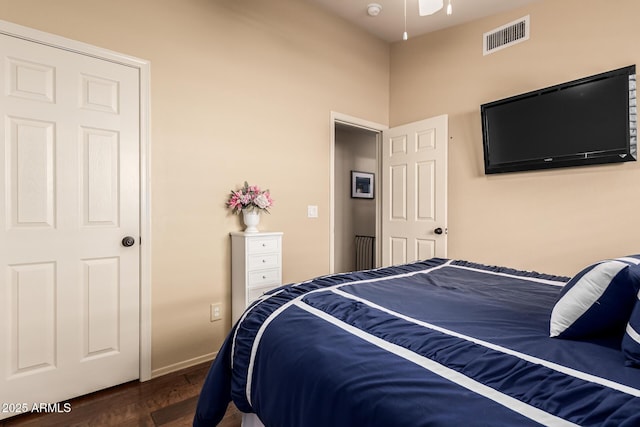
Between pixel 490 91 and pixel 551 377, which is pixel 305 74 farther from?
pixel 551 377

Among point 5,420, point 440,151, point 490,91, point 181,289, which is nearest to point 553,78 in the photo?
point 490,91

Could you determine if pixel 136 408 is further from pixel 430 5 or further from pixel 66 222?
pixel 430 5

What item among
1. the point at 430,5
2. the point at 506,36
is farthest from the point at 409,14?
the point at 430,5

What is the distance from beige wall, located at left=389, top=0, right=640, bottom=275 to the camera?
7.57ft

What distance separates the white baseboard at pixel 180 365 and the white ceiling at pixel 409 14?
3.27 m

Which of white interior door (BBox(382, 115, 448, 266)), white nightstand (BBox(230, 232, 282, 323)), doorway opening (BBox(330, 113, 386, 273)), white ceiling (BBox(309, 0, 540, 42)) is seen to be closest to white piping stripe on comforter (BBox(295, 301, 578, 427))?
white nightstand (BBox(230, 232, 282, 323))

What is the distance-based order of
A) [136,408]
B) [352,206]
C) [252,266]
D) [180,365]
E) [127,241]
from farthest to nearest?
1. [352,206]
2. [252,266]
3. [180,365]
4. [127,241]
5. [136,408]

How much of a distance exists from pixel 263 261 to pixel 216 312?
0.54 meters

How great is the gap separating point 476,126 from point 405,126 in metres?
0.69

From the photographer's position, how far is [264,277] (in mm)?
2477

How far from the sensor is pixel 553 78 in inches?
103

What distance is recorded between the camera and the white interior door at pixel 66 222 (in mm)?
1738

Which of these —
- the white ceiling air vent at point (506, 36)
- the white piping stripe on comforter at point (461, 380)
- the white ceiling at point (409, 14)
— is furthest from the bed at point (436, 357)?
the white ceiling at point (409, 14)

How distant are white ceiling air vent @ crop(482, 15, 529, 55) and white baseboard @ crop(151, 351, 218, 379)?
3625 mm
